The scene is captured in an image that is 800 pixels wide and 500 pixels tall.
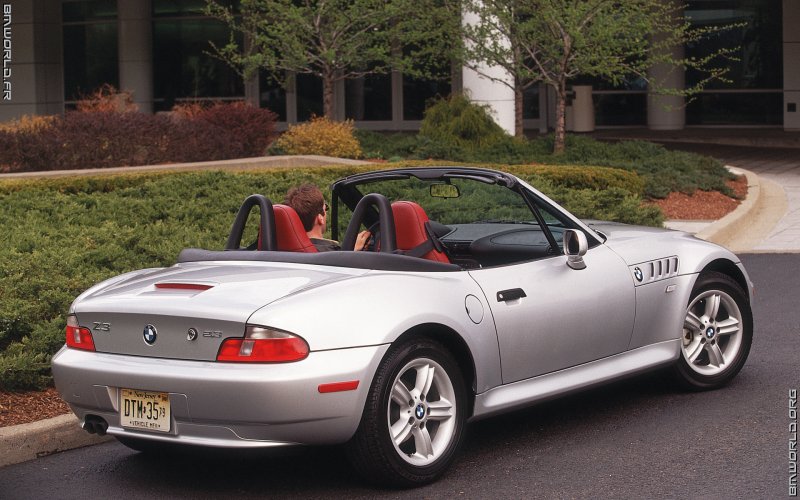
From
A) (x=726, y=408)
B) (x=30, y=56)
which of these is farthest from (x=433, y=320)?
(x=30, y=56)

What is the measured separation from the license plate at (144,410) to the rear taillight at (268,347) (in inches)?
15.5

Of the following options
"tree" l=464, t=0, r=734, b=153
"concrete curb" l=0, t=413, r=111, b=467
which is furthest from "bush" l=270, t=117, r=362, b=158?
"concrete curb" l=0, t=413, r=111, b=467

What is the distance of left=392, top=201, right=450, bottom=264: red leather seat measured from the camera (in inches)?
250

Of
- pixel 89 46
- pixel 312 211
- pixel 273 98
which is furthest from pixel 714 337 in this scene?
pixel 89 46

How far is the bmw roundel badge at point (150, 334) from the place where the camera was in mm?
5461

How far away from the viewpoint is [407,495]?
5.51 m

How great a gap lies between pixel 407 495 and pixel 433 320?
2.57 feet

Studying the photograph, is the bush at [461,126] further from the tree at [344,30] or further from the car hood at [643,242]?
the car hood at [643,242]

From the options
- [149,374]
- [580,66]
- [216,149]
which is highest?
[580,66]

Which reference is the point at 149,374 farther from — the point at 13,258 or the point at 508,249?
the point at 13,258

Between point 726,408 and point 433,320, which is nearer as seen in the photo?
point 433,320

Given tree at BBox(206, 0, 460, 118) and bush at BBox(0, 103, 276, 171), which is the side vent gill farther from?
tree at BBox(206, 0, 460, 118)

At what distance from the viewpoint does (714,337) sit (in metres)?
7.26

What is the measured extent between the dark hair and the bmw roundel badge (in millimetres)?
1606
